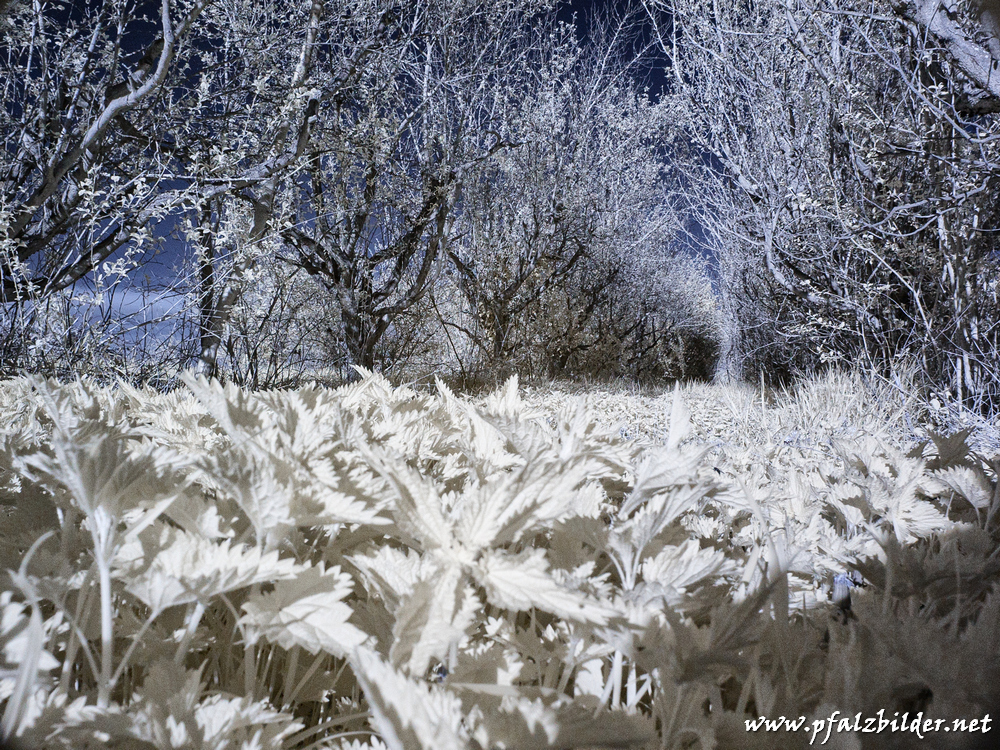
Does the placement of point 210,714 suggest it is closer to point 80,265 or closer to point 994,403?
point 80,265

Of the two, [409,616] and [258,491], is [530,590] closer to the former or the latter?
[409,616]

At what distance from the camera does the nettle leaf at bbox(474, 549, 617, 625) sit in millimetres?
331

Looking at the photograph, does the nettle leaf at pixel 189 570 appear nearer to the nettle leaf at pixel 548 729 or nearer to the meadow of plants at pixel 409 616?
the meadow of plants at pixel 409 616

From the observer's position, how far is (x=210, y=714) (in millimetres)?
339

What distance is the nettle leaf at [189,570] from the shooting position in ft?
1.18

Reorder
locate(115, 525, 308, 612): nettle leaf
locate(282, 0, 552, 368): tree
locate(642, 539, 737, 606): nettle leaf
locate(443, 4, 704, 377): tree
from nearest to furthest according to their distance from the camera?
locate(115, 525, 308, 612): nettle leaf
locate(642, 539, 737, 606): nettle leaf
locate(282, 0, 552, 368): tree
locate(443, 4, 704, 377): tree

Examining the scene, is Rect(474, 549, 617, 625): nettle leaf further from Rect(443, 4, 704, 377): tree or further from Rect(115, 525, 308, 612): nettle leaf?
Rect(443, 4, 704, 377): tree

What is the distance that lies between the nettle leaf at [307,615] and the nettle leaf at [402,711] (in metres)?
0.08

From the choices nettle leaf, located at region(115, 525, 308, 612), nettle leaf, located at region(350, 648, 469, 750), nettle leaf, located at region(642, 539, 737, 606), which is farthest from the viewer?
nettle leaf, located at region(642, 539, 737, 606)

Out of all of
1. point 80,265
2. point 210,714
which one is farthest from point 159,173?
point 210,714

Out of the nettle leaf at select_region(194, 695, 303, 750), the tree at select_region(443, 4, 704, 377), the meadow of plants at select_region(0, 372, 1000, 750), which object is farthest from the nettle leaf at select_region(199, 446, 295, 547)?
the tree at select_region(443, 4, 704, 377)

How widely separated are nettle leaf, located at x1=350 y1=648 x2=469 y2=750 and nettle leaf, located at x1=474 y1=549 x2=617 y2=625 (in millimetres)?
74

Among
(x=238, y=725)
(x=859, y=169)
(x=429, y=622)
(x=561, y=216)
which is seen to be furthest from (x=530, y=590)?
(x=561, y=216)

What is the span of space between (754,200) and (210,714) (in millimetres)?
5914
